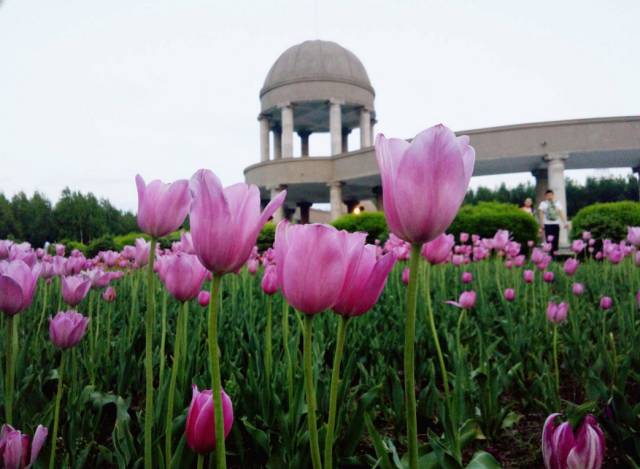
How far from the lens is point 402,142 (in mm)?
739

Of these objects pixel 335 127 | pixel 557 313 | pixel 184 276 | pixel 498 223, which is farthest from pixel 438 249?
pixel 335 127

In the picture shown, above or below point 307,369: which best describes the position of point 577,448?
below

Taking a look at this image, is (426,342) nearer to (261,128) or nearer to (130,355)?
(130,355)

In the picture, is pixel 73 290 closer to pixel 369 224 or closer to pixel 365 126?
pixel 369 224

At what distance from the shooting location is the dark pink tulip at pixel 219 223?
0.74m

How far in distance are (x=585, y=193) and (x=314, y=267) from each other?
47.8 metres

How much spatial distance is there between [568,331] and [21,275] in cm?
291

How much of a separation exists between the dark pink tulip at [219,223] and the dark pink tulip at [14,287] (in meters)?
0.66

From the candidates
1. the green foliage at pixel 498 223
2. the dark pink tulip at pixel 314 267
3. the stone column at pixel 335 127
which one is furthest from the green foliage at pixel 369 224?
the dark pink tulip at pixel 314 267

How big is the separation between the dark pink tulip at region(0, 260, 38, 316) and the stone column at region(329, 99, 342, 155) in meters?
27.3

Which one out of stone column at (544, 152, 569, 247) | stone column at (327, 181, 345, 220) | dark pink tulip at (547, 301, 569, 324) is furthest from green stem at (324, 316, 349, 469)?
stone column at (327, 181, 345, 220)

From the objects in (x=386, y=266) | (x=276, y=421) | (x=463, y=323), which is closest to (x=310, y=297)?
(x=386, y=266)

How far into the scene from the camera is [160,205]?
3.92ft

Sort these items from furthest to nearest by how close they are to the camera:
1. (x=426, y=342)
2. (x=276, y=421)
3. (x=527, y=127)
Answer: (x=527, y=127) → (x=426, y=342) → (x=276, y=421)
